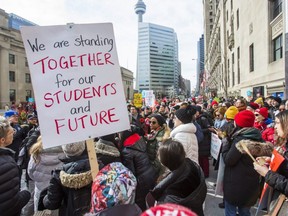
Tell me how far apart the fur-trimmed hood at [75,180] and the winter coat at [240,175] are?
1956mm

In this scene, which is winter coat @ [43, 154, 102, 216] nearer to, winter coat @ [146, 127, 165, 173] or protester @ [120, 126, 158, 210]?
protester @ [120, 126, 158, 210]

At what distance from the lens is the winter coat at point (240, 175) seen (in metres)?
3.40

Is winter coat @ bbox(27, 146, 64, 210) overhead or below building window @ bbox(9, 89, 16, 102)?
below

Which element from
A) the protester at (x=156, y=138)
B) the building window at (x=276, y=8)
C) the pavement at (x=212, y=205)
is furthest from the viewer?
the building window at (x=276, y=8)

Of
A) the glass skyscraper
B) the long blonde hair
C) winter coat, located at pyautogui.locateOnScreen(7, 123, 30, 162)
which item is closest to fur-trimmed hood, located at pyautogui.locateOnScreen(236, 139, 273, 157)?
the long blonde hair

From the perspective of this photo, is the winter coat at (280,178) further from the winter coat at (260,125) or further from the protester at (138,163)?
the winter coat at (260,125)

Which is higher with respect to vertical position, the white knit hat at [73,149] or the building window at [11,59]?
the building window at [11,59]

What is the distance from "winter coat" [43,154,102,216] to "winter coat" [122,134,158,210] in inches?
41.6

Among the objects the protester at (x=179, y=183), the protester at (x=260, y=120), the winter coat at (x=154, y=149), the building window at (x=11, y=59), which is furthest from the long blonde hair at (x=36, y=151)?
the building window at (x=11, y=59)

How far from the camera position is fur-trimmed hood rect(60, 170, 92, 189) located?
239 centimetres

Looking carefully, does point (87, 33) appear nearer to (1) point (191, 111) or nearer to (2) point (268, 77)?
(1) point (191, 111)

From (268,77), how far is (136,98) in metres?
12.0

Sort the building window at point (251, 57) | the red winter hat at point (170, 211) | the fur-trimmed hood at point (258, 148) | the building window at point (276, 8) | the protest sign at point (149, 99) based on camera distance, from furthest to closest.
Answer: the building window at point (251, 57)
the building window at point (276, 8)
the protest sign at point (149, 99)
the fur-trimmed hood at point (258, 148)
the red winter hat at point (170, 211)

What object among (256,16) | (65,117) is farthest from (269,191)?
(256,16)
